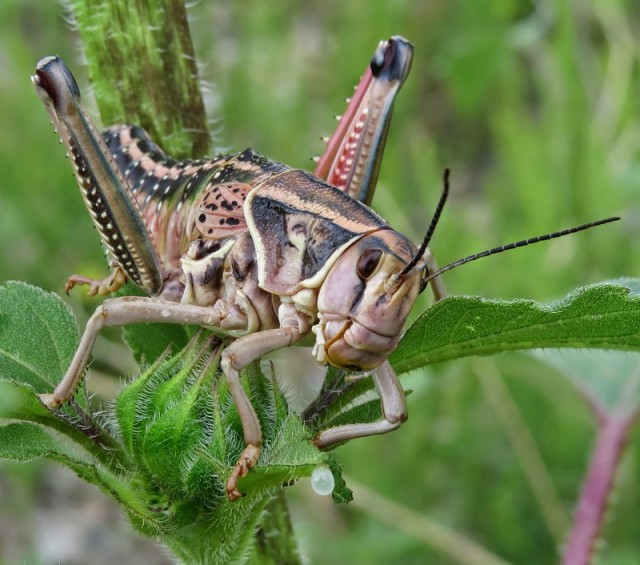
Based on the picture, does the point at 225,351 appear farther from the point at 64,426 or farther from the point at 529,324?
the point at 529,324

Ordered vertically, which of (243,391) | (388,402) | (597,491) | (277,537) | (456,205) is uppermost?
(243,391)

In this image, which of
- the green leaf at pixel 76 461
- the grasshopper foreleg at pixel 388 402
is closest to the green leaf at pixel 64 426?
the green leaf at pixel 76 461

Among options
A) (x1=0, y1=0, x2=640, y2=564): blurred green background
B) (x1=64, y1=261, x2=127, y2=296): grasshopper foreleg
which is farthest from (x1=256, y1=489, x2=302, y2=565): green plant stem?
(x1=0, y1=0, x2=640, y2=564): blurred green background

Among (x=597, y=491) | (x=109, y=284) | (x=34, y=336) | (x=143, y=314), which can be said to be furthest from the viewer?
(x=597, y=491)

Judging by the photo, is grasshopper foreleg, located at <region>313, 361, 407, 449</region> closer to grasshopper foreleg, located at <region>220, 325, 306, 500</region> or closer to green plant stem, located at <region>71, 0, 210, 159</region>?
grasshopper foreleg, located at <region>220, 325, 306, 500</region>

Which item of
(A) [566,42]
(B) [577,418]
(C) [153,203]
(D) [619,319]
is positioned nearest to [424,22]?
(A) [566,42]

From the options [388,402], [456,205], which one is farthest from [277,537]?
[456,205]

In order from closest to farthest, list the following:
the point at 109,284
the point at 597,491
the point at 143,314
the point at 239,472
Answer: the point at 239,472 < the point at 143,314 < the point at 109,284 < the point at 597,491
